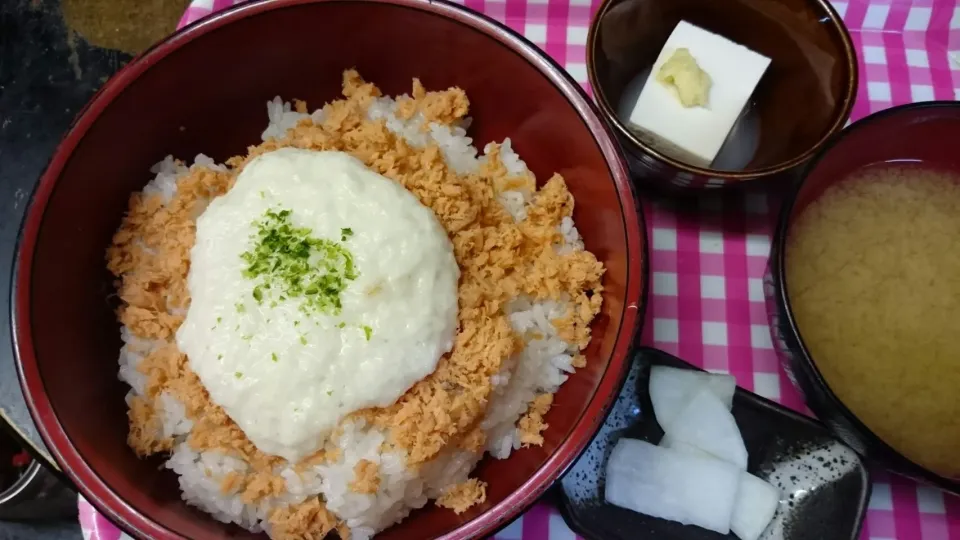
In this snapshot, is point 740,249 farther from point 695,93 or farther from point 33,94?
point 33,94

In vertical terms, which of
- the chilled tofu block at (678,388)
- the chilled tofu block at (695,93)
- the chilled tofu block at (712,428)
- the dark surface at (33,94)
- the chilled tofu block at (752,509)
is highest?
the chilled tofu block at (695,93)

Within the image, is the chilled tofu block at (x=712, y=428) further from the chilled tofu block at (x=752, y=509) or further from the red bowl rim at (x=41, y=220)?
the red bowl rim at (x=41, y=220)

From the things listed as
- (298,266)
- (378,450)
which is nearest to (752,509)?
(378,450)

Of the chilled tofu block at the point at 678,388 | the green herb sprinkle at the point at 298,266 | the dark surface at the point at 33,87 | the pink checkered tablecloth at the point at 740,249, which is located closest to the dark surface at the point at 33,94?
the dark surface at the point at 33,87

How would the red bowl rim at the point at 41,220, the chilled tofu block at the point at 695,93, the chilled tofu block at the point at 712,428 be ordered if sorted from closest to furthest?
the red bowl rim at the point at 41,220, the chilled tofu block at the point at 712,428, the chilled tofu block at the point at 695,93

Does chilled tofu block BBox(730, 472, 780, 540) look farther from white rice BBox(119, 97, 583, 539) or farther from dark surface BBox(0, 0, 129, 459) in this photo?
dark surface BBox(0, 0, 129, 459)

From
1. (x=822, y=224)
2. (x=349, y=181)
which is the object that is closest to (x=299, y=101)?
(x=349, y=181)

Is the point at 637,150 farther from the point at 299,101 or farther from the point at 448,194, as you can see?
the point at 299,101
